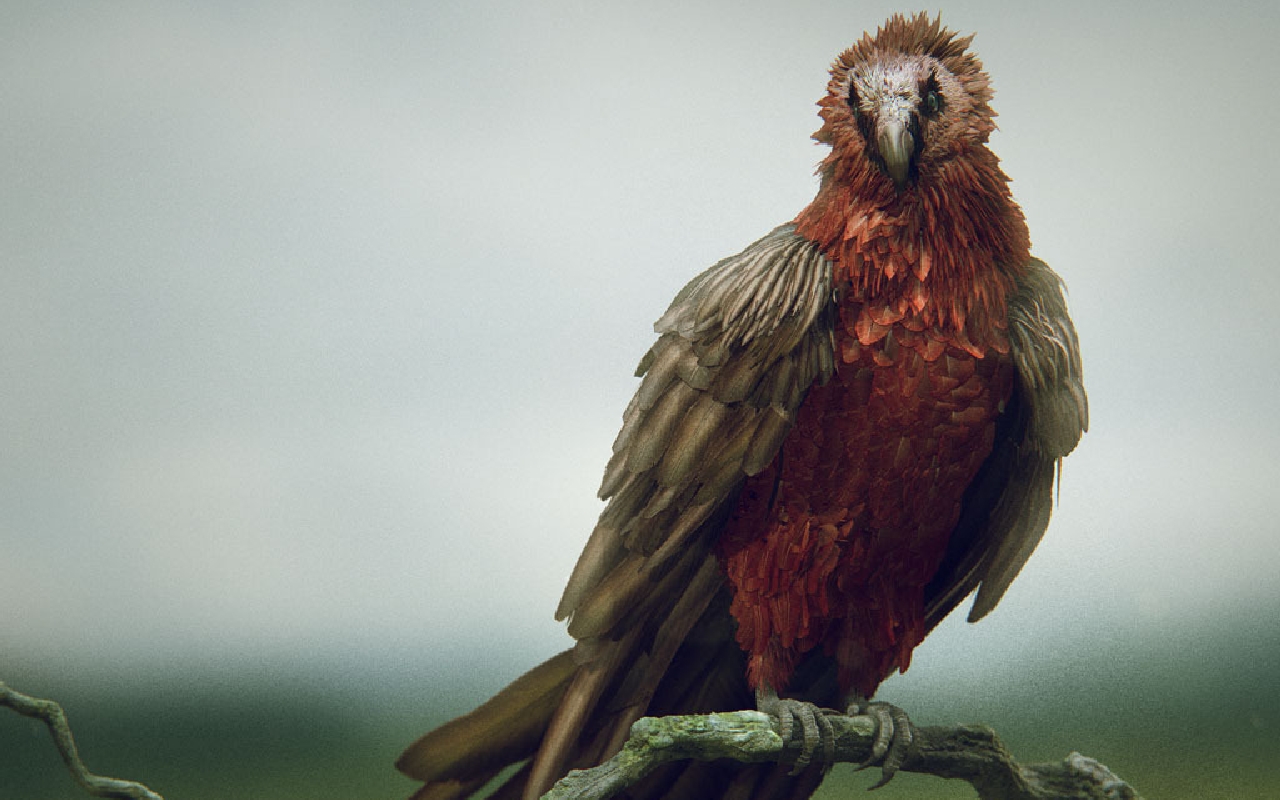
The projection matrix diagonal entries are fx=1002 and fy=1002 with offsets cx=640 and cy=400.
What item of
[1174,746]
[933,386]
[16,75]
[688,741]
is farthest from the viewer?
[16,75]

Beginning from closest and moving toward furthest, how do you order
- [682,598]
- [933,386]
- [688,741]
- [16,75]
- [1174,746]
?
[688,741]
[933,386]
[682,598]
[1174,746]
[16,75]

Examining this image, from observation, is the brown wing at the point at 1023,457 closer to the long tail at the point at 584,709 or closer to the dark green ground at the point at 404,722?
the long tail at the point at 584,709

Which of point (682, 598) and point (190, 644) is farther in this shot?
point (190, 644)

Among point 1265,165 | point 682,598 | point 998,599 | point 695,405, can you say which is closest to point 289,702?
point 682,598

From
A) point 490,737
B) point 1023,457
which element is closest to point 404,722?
point 490,737

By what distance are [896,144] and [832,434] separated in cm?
39

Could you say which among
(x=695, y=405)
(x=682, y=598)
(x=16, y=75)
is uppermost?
(x=16, y=75)

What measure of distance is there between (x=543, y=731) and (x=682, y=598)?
29 centimetres

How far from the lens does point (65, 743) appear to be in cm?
157

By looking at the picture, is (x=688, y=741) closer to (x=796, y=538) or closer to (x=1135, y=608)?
(x=796, y=538)

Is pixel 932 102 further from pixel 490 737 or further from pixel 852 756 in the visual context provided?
pixel 490 737

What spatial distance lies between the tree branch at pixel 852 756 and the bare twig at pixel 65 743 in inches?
31.0

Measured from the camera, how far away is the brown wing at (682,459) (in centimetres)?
133

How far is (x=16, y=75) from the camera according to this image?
192 centimetres
